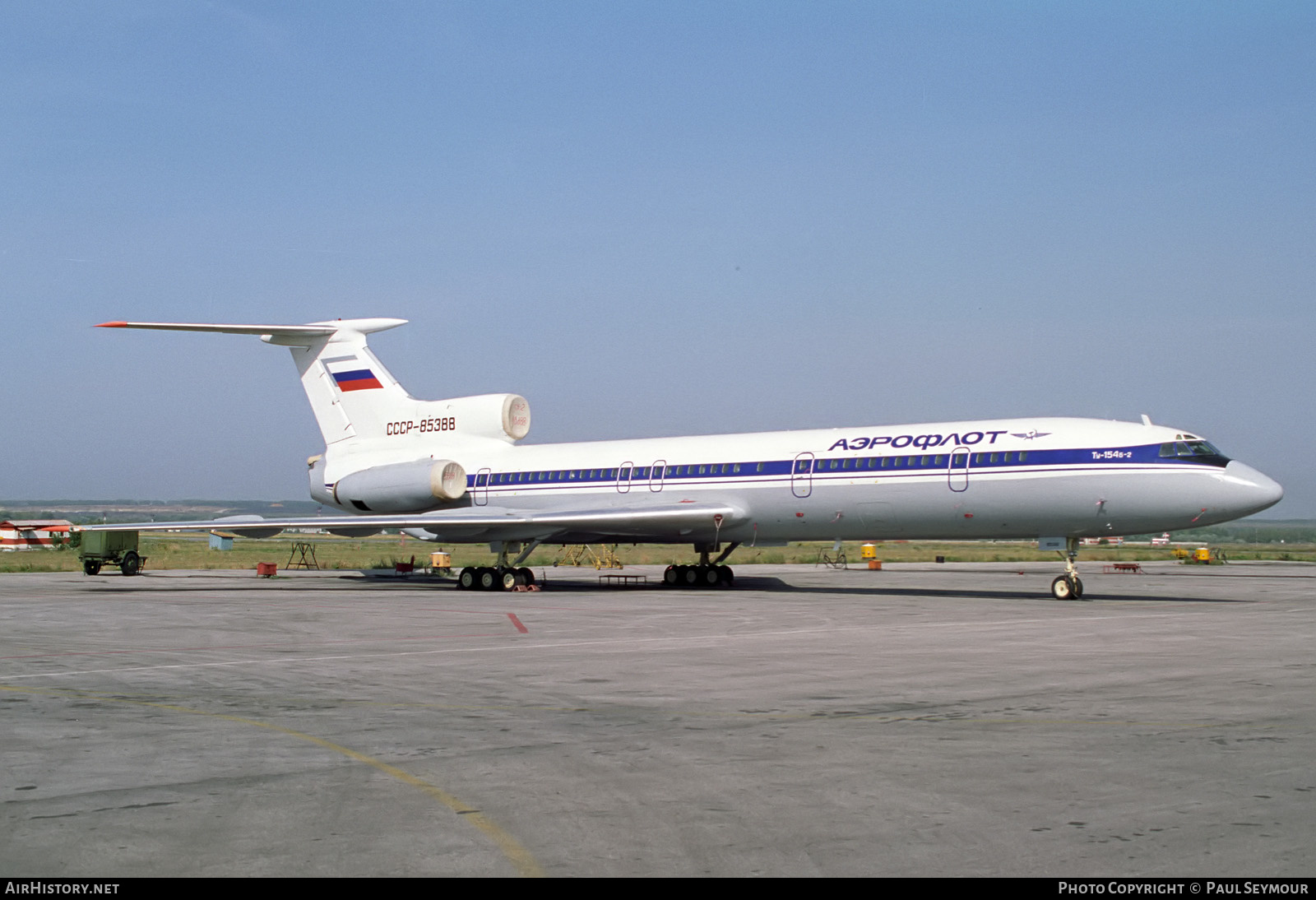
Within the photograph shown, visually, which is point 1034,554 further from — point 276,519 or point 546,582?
point 276,519

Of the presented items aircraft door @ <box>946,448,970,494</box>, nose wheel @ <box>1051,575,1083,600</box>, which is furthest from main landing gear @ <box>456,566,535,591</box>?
nose wheel @ <box>1051,575,1083,600</box>

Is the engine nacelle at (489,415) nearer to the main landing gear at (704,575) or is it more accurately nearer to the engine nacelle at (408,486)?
the engine nacelle at (408,486)

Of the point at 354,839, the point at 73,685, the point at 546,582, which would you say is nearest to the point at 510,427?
the point at 546,582

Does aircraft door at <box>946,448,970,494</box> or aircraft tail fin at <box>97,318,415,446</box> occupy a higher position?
aircraft tail fin at <box>97,318,415,446</box>

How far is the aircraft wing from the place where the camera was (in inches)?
1137

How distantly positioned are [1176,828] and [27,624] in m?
18.5

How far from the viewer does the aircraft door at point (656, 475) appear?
30688 mm

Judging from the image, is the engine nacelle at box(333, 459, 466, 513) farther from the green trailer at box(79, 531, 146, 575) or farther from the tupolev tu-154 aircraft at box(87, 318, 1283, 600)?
the green trailer at box(79, 531, 146, 575)

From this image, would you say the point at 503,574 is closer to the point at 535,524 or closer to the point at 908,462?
the point at 535,524

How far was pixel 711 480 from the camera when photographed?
2962cm

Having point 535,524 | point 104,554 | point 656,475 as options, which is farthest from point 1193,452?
point 104,554

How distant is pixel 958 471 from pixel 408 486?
15.4 metres

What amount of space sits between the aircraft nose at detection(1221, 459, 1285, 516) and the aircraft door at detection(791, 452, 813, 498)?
8.87 meters

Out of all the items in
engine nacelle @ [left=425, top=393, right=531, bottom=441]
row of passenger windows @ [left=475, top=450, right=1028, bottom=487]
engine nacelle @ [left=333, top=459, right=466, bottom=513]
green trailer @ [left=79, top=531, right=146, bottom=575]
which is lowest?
green trailer @ [left=79, top=531, right=146, bottom=575]
